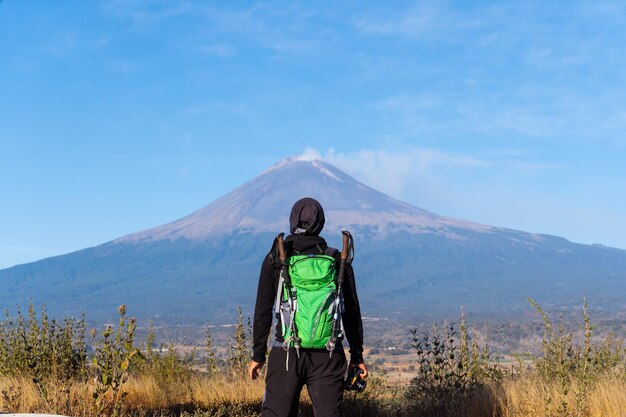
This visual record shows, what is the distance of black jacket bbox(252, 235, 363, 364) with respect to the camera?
5762mm

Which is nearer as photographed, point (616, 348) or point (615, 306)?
point (616, 348)

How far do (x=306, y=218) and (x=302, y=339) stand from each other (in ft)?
2.65

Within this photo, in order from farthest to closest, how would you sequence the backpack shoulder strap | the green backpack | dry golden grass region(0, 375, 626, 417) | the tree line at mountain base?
dry golden grass region(0, 375, 626, 417) → the tree line at mountain base → the backpack shoulder strap → the green backpack

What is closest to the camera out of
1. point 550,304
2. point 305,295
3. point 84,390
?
point 305,295

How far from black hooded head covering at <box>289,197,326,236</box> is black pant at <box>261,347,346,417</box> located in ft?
2.60

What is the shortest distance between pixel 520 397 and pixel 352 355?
9.01ft

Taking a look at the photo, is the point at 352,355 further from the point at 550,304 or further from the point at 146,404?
the point at 550,304

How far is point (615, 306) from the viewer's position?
175500mm

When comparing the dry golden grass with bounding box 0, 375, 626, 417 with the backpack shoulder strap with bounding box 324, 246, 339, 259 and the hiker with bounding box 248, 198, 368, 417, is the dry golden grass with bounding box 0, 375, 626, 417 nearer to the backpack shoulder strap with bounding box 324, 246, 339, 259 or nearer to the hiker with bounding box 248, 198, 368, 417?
the hiker with bounding box 248, 198, 368, 417

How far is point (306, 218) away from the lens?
19.1 feet

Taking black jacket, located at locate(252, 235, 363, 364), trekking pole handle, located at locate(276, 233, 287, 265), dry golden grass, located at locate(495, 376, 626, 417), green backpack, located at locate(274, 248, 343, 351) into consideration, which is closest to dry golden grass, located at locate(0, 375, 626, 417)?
dry golden grass, located at locate(495, 376, 626, 417)

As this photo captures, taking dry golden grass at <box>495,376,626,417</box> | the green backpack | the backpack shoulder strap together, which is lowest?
dry golden grass at <box>495,376,626,417</box>

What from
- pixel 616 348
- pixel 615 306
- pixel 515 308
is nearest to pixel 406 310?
pixel 515 308

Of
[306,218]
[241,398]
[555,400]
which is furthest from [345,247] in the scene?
[241,398]
